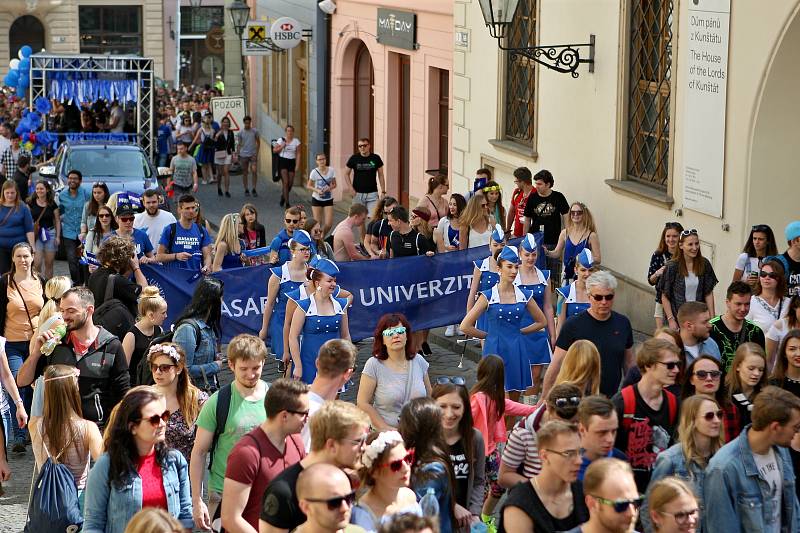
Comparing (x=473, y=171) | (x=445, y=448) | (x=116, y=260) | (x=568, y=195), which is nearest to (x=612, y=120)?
(x=568, y=195)

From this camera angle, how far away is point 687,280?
1191 cm

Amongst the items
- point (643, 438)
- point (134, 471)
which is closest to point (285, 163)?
point (643, 438)

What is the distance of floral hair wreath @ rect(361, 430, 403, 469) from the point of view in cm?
608

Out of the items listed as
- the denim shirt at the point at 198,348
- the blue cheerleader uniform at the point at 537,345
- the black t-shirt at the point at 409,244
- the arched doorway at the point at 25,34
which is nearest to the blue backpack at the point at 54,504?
the denim shirt at the point at 198,348

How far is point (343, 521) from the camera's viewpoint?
5.50m

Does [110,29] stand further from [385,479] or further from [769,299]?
[385,479]

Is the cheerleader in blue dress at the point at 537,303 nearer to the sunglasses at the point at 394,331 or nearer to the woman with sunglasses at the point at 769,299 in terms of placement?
the woman with sunglasses at the point at 769,299

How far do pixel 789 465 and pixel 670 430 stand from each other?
3.00 feet

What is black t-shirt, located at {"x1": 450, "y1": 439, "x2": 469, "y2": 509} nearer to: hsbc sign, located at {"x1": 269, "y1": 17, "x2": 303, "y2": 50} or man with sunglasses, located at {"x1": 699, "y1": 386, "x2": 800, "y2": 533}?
man with sunglasses, located at {"x1": 699, "y1": 386, "x2": 800, "y2": 533}

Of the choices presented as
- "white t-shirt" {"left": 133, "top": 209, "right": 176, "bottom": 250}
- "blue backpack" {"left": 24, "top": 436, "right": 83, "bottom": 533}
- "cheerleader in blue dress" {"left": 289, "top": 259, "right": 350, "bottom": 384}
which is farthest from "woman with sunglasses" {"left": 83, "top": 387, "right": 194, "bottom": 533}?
"white t-shirt" {"left": 133, "top": 209, "right": 176, "bottom": 250}

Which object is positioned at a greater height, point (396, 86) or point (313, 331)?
point (396, 86)

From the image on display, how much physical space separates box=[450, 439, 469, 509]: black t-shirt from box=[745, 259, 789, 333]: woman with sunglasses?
3.93m

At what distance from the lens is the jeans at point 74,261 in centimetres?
1683

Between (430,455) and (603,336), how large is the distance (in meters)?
3.17
